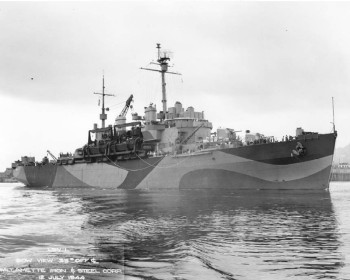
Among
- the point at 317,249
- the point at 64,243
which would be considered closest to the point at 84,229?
the point at 64,243

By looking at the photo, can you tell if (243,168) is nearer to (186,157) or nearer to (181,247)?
(186,157)

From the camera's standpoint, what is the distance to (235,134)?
33031 mm

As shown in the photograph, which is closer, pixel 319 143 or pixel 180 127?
pixel 319 143

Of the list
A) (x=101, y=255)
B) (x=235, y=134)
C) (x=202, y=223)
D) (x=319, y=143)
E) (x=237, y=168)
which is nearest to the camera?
(x=101, y=255)

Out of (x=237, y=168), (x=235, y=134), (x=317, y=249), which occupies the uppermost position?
(x=235, y=134)

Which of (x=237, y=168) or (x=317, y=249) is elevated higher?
(x=237, y=168)

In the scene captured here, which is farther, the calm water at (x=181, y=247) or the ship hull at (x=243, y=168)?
the ship hull at (x=243, y=168)

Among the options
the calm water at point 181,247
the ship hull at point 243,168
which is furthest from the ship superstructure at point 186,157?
the calm water at point 181,247

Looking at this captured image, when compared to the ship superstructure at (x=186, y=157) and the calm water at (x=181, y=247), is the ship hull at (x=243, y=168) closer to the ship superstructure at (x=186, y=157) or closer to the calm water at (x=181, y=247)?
the ship superstructure at (x=186, y=157)

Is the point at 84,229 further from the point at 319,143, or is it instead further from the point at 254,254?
the point at 319,143

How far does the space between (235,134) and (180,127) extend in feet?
16.5

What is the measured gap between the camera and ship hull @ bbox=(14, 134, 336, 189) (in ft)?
84.0

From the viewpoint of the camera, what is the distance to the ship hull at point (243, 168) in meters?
25.6

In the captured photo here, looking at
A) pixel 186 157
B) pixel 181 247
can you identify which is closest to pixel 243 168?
pixel 186 157
